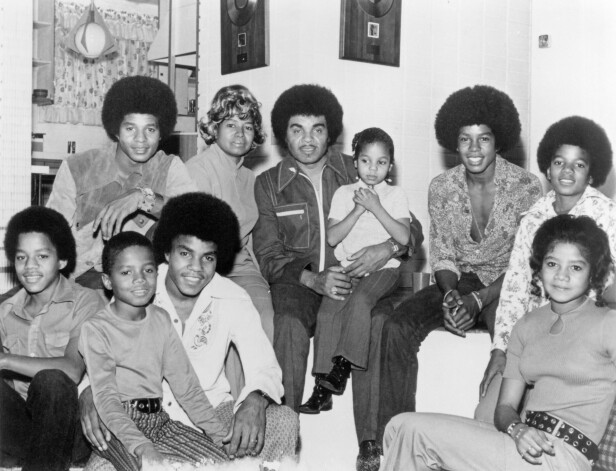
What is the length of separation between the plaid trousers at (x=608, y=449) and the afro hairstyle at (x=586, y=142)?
1.05 metres

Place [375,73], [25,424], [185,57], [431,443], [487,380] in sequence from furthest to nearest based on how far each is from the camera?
[185,57]
[375,73]
[487,380]
[25,424]
[431,443]

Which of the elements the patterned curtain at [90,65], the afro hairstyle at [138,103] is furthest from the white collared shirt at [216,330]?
the patterned curtain at [90,65]

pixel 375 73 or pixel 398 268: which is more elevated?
pixel 375 73

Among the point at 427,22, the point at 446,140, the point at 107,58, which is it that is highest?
the point at 107,58

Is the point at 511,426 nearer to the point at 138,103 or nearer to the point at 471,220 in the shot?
the point at 471,220

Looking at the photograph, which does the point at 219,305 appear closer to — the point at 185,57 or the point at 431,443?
the point at 431,443

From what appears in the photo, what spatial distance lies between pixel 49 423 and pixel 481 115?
2.16 m

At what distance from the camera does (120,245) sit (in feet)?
8.73

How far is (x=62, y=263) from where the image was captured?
2.93 m

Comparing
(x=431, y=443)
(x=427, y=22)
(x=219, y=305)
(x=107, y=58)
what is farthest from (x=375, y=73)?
(x=107, y=58)

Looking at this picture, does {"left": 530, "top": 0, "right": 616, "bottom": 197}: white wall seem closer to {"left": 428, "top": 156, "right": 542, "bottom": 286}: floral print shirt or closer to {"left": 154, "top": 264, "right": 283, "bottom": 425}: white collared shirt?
{"left": 428, "top": 156, "right": 542, "bottom": 286}: floral print shirt

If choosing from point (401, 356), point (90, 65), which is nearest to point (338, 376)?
point (401, 356)

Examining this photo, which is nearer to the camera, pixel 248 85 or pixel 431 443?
pixel 431 443

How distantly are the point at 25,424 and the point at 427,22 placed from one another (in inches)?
142
